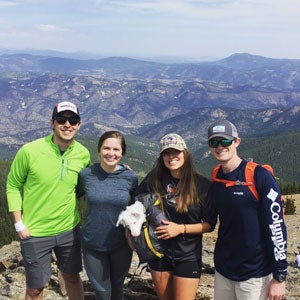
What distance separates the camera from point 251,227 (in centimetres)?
722

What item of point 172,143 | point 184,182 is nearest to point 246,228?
point 184,182

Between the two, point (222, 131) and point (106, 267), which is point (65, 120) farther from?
point (222, 131)

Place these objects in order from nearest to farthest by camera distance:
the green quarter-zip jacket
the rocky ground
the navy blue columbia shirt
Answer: the navy blue columbia shirt
the green quarter-zip jacket
the rocky ground

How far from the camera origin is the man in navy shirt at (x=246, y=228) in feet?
23.0

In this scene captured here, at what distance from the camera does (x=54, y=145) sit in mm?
8852

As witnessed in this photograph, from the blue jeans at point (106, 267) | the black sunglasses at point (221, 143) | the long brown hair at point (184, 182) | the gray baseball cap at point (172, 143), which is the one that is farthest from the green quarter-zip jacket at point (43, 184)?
the black sunglasses at point (221, 143)

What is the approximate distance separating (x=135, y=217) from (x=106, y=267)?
172 cm

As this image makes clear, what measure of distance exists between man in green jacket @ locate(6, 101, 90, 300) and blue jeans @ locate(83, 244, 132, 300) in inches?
35.9

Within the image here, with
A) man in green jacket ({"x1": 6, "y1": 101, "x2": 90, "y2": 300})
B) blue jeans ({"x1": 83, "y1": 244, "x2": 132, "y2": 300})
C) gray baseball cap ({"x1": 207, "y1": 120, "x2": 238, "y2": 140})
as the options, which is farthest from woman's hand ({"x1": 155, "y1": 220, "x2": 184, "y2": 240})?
man in green jacket ({"x1": 6, "y1": 101, "x2": 90, "y2": 300})

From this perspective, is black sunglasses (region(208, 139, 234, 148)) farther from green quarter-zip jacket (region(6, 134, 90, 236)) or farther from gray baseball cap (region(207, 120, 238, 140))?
green quarter-zip jacket (region(6, 134, 90, 236))

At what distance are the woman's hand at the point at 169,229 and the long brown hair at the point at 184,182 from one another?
13.3 inches

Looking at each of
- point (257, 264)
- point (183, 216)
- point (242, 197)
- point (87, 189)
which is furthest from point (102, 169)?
point (257, 264)

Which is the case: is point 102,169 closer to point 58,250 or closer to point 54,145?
point 54,145

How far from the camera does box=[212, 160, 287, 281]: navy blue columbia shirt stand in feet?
23.0
